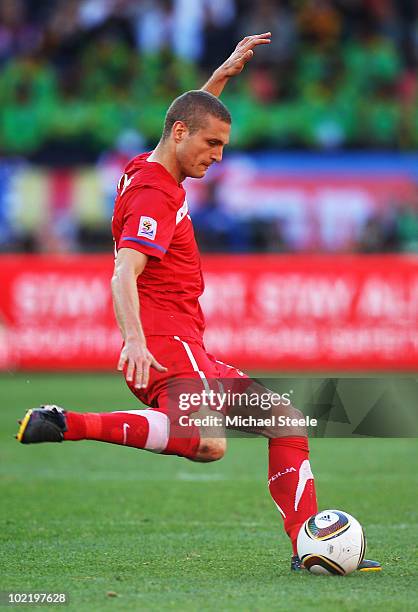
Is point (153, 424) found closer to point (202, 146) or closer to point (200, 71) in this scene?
point (202, 146)

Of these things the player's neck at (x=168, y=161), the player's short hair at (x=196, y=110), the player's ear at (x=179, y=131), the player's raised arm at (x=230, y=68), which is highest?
the player's raised arm at (x=230, y=68)

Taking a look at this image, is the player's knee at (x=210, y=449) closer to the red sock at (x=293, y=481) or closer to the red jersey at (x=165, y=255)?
the red sock at (x=293, y=481)

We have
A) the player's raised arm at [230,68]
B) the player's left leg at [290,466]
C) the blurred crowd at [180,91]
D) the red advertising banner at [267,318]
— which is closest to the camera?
the player's left leg at [290,466]

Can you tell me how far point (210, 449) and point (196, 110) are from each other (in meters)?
1.51

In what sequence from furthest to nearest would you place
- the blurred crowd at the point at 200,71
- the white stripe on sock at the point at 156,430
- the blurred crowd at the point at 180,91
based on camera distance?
the blurred crowd at the point at 200,71
the blurred crowd at the point at 180,91
the white stripe on sock at the point at 156,430

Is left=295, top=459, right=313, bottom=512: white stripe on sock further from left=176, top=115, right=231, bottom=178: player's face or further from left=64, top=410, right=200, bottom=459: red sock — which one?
left=176, top=115, right=231, bottom=178: player's face

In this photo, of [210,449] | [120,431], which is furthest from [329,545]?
[120,431]

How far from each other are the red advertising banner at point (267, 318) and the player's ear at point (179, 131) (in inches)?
416

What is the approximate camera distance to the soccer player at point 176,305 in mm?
4918

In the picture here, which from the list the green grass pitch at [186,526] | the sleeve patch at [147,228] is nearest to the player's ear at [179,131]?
the sleeve patch at [147,228]

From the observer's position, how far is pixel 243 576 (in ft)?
16.6

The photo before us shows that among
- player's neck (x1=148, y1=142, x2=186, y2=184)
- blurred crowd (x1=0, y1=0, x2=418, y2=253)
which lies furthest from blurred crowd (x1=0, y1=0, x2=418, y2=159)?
Answer: player's neck (x1=148, y1=142, x2=186, y2=184)

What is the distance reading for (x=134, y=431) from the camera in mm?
4844

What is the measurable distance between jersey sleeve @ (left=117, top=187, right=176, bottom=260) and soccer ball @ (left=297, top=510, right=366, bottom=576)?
4.51ft
